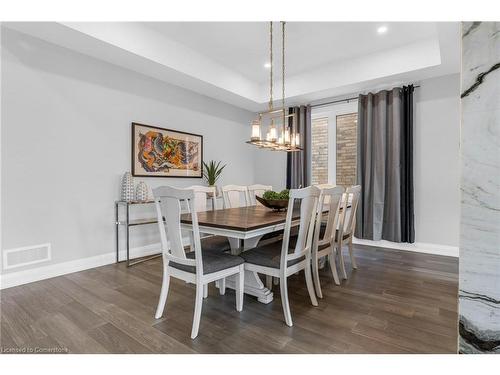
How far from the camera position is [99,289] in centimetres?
271

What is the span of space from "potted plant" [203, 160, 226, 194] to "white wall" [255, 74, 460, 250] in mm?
3151

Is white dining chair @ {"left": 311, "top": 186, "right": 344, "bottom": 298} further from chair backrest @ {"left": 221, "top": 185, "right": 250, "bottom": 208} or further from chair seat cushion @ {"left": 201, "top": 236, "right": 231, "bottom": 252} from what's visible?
chair backrest @ {"left": 221, "top": 185, "right": 250, "bottom": 208}

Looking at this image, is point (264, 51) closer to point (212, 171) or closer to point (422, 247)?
point (212, 171)

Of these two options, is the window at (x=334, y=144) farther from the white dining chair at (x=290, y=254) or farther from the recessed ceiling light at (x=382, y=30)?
the white dining chair at (x=290, y=254)

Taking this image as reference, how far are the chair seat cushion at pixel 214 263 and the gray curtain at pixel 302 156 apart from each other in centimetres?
304

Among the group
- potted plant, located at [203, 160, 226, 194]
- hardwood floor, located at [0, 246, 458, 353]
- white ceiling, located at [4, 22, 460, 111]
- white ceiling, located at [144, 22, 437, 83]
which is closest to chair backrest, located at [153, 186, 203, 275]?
hardwood floor, located at [0, 246, 458, 353]

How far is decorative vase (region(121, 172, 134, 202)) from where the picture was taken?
11.8 ft

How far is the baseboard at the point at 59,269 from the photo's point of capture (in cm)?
278

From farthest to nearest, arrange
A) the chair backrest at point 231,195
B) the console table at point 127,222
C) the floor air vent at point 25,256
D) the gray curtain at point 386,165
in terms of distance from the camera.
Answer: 1. the gray curtain at point 386,165
2. the chair backrest at point 231,195
3. the console table at point 127,222
4. the floor air vent at point 25,256

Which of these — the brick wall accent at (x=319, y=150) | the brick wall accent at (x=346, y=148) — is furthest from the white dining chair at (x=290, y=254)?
the brick wall accent at (x=319, y=150)

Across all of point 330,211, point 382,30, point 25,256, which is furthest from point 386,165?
point 25,256

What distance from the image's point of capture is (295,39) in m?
3.57
